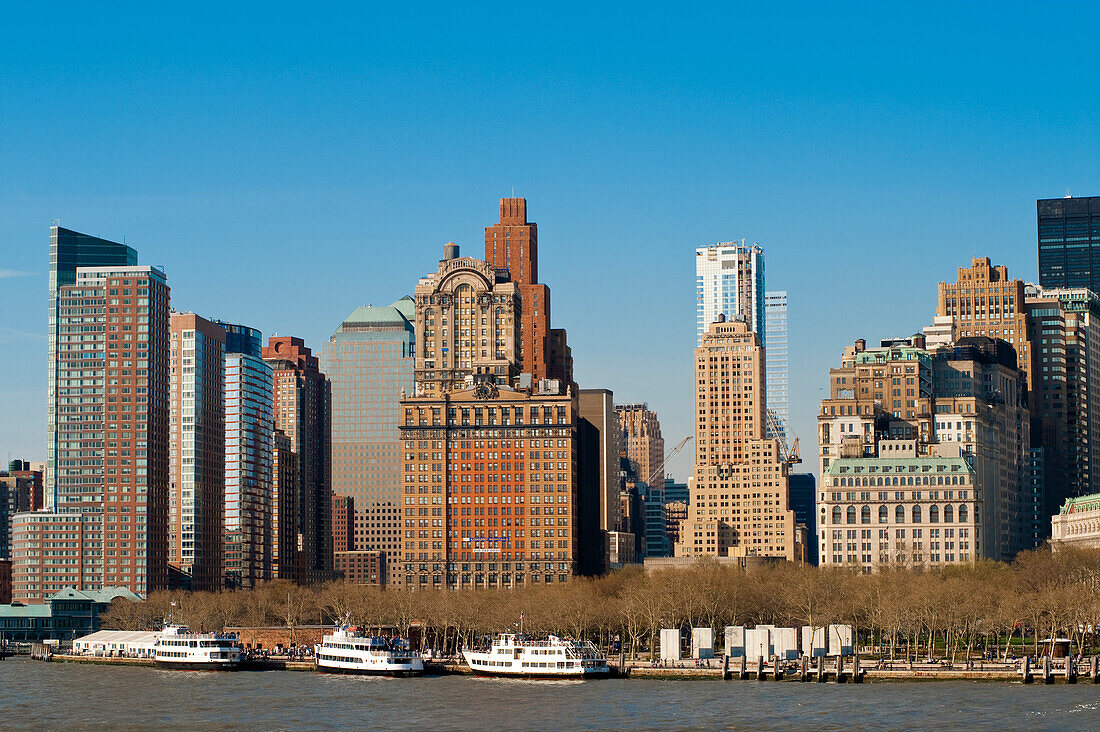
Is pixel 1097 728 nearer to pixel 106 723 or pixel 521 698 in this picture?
pixel 521 698

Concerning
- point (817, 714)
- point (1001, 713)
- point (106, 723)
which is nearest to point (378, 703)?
point (106, 723)

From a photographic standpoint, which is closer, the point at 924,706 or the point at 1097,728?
the point at 1097,728

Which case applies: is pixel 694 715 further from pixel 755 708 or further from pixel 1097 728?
pixel 1097 728

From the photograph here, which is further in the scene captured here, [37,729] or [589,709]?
[589,709]

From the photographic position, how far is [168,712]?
189 m

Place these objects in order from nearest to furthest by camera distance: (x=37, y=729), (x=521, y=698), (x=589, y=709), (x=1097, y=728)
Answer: (x=1097, y=728) → (x=37, y=729) → (x=589, y=709) → (x=521, y=698)

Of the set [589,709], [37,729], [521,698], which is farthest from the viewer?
[521,698]

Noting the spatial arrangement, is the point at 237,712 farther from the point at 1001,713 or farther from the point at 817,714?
the point at 1001,713

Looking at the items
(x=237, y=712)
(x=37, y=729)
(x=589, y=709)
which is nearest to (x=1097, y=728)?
(x=589, y=709)

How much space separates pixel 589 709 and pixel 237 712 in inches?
1392

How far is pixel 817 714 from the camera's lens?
17725 centimetres

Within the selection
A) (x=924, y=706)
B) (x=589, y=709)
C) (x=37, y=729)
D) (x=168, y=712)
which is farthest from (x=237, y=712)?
(x=924, y=706)

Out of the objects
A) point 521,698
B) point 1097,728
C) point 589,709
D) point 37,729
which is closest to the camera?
point 1097,728

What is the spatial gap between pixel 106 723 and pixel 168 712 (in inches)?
480
